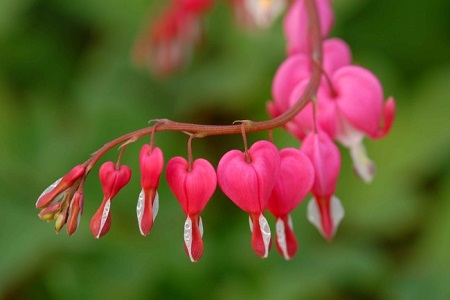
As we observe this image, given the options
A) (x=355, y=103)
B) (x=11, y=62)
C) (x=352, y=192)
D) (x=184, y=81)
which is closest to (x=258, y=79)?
(x=184, y=81)

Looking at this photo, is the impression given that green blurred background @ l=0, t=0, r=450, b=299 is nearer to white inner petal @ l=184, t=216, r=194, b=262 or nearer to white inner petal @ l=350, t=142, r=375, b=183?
white inner petal @ l=350, t=142, r=375, b=183

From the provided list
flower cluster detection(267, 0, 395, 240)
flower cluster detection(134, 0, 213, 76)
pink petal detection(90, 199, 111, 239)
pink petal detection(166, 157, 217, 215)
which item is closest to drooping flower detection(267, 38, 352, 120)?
flower cluster detection(267, 0, 395, 240)

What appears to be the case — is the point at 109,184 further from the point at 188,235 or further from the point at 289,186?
the point at 289,186

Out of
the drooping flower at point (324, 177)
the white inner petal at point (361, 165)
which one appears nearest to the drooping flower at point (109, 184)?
the drooping flower at point (324, 177)

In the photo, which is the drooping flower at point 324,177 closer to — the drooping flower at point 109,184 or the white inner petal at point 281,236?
the white inner petal at point 281,236

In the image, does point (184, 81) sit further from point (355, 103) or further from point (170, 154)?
point (355, 103)
